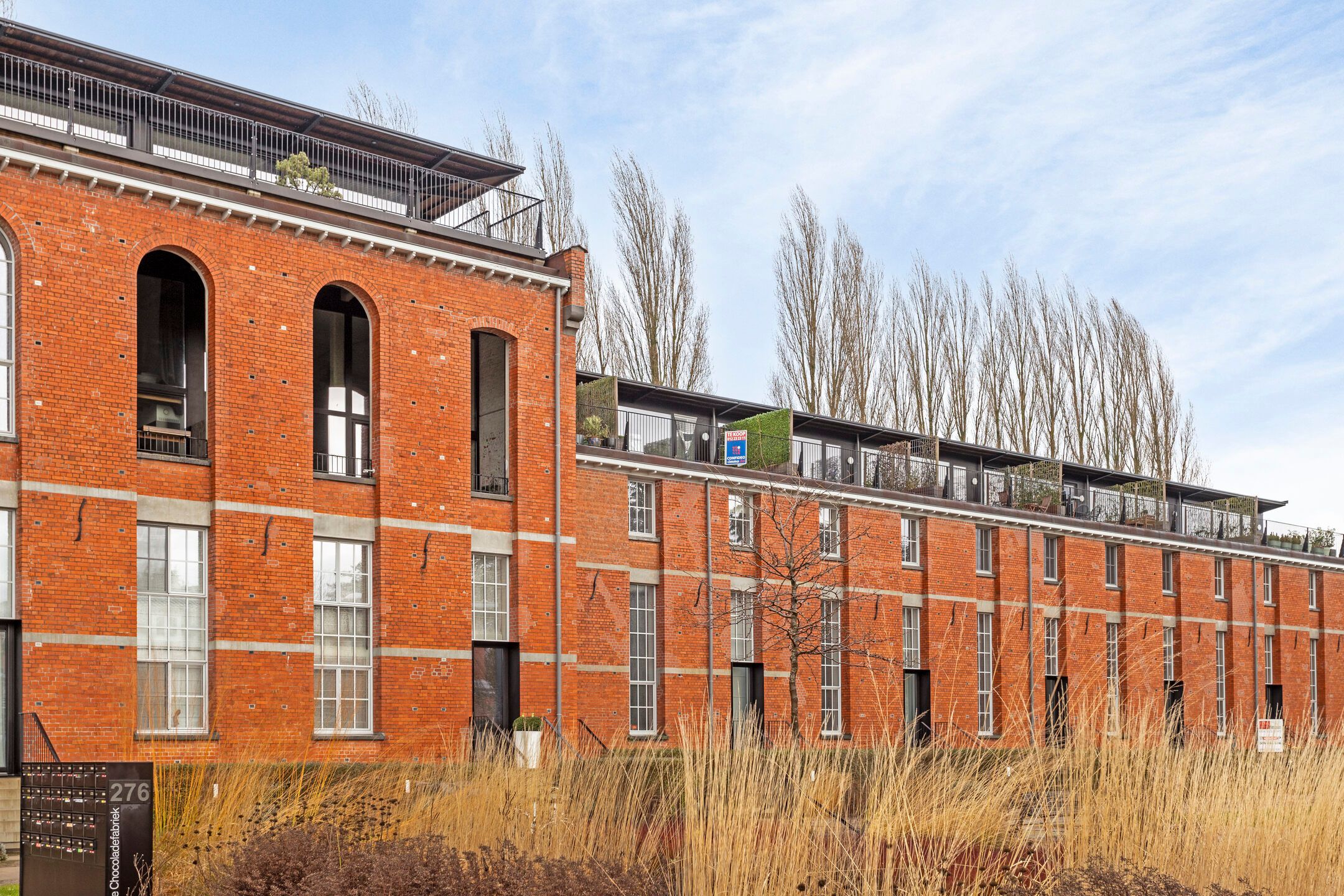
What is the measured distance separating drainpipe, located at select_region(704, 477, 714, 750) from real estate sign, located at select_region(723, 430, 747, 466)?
72.0 inches

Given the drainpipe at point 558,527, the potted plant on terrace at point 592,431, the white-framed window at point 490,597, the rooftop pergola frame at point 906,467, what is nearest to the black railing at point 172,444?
Result: the white-framed window at point 490,597

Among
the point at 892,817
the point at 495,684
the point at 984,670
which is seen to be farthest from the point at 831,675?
the point at 892,817

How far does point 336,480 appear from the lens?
70.0ft

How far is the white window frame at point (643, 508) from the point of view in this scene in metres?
28.2

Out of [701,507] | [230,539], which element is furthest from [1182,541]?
[230,539]

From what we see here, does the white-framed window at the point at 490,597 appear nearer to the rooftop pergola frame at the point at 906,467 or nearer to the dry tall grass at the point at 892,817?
the dry tall grass at the point at 892,817

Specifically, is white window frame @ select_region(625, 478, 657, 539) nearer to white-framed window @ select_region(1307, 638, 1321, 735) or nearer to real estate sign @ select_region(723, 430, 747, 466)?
real estate sign @ select_region(723, 430, 747, 466)

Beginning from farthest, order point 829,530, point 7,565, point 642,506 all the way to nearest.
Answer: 1. point 829,530
2. point 642,506
3. point 7,565

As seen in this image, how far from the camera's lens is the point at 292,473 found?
810 inches

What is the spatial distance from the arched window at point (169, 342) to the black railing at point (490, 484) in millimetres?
5167

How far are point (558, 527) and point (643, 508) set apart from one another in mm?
4878

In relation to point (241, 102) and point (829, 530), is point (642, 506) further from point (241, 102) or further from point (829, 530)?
point (241, 102)

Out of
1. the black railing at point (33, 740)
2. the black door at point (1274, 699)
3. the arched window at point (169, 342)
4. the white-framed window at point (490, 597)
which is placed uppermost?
the arched window at point (169, 342)

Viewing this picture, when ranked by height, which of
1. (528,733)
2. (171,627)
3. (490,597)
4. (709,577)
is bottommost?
(528,733)
